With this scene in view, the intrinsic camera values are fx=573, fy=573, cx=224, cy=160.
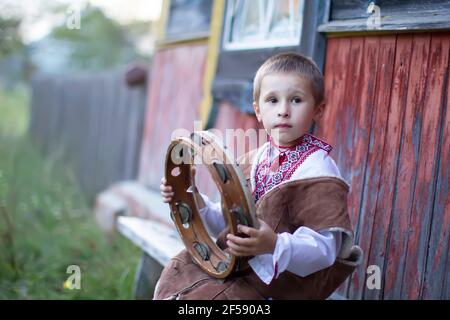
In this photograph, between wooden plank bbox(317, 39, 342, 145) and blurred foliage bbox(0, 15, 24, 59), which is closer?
wooden plank bbox(317, 39, 342, 145)

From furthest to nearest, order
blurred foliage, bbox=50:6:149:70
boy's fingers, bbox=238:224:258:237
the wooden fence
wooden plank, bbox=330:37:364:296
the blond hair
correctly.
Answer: blurred foliage, bbox=50:6:149:70 < the wooden fence < wooden plank, bbox=330:37:364:296 < the blond hair < boy's fingers, bbox=238:224:258:237

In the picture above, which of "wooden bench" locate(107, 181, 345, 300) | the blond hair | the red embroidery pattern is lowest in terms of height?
"wooden bench" locate(107, 181, 345, 300)

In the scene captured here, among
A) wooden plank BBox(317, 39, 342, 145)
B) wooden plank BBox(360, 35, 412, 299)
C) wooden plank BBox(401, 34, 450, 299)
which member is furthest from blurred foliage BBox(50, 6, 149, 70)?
wooden plank BBox(401, 34, 450, 299)

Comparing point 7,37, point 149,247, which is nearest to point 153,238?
point 149,247

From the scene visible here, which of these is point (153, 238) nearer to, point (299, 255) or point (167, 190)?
point (167, 190)

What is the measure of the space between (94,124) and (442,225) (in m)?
6.75

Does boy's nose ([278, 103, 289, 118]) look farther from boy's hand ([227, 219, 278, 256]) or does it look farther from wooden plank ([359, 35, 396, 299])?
wooden plank ([359, 35, 396, 299])

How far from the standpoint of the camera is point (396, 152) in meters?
2.56

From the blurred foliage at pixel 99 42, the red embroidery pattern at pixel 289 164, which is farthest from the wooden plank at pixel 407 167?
the blurred foliage at pixel 99 42

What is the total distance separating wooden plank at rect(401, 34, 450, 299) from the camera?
7.77 ft

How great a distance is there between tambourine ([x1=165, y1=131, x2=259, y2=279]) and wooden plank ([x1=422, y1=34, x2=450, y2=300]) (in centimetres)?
87
